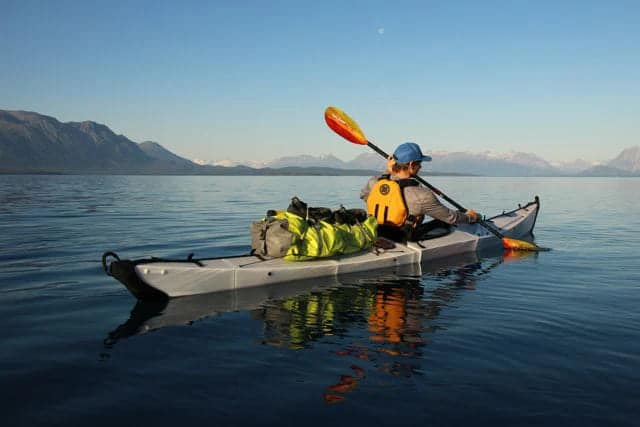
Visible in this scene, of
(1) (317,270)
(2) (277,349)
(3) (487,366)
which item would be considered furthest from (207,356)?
(1) (317,270)

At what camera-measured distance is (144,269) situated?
658 cm

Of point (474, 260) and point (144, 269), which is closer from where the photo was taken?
point (144, 269)

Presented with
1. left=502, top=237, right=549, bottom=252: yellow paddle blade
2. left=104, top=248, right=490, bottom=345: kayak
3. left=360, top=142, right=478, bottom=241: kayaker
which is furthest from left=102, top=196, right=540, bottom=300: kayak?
left=502, top=237, right=549, bottom=252: yellow paddle blade

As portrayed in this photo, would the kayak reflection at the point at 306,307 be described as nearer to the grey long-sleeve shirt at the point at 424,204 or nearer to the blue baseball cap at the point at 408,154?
the grey long-sleeve shirt at the point at 424,204

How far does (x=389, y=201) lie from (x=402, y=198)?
0.28m

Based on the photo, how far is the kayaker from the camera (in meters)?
9.15

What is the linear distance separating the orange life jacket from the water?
4.25 feet

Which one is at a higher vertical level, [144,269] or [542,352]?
[144,269]

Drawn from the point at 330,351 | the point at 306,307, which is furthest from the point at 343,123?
the point at 330,351

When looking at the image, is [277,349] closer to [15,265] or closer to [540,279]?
[540,279]

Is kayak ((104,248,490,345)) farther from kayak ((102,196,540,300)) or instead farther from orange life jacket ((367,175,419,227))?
orange life jacket ((367,175,419,227))

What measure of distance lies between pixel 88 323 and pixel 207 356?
2.13 metres

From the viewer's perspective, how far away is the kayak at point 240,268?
6598 mm

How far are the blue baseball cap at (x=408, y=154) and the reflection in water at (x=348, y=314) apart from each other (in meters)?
2.36
